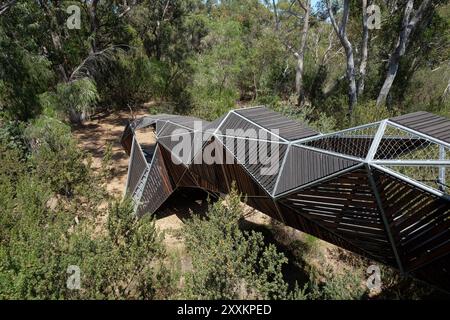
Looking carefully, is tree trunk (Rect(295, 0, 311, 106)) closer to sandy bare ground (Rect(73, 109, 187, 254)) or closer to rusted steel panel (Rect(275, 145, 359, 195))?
sandy bare ground (Rect(73, 109, 187, 254))

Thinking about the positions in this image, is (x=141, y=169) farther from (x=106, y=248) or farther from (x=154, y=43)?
(x=154, y=43)

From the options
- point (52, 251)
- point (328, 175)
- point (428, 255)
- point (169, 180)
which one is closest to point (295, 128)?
point (328, 175)

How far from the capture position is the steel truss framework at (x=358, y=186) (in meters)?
4.71

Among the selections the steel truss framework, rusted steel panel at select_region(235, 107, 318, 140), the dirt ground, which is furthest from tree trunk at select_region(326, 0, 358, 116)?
rusted steel panel at select_region(235, 107, 318, 140)

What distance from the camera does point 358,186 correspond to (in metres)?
5.12

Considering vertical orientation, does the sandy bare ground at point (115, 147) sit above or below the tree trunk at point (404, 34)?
below

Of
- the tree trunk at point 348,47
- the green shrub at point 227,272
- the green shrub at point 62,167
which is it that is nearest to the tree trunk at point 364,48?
the tree trunk at point 348,47

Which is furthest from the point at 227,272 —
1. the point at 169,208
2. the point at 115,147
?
the point at 115,147

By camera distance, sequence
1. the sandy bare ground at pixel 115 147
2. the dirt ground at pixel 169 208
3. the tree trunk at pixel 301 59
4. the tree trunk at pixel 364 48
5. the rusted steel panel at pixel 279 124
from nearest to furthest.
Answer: the rusted steel panel at pixel 279 124 < the dirt ground at pixel 169 208 < the sandy bare ground at pixel 115 147 < the tree trunk at pixel 364 48 < the tree trunk at pixel 301 59

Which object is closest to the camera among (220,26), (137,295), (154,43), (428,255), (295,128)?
(428,255)

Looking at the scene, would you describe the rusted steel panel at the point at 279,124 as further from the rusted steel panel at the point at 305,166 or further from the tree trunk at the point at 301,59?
the tree trunk at the point at 301,59

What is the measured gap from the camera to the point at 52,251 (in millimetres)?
6016

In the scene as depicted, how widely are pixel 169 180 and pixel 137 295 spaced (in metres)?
4.74
